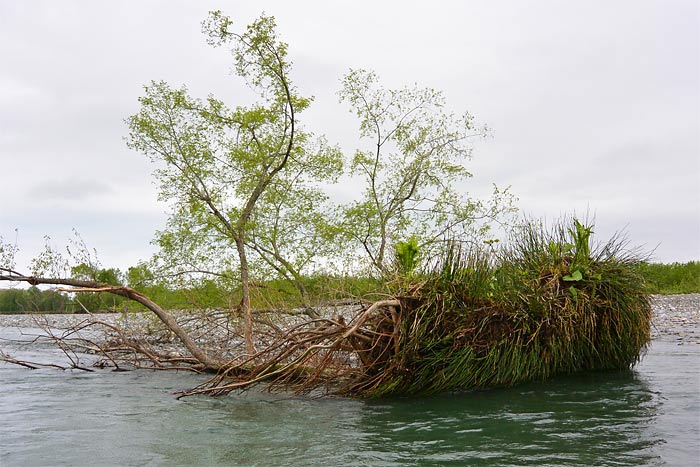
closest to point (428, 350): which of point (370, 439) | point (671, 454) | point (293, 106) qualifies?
point (370, 439)

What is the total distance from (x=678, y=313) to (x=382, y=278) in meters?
18.1

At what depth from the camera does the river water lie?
6.98 m

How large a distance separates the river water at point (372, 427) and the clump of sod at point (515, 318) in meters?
0.32

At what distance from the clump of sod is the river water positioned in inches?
12.7

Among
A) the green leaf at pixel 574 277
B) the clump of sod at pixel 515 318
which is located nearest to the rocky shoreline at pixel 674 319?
the clump of sod at pixel 515 318

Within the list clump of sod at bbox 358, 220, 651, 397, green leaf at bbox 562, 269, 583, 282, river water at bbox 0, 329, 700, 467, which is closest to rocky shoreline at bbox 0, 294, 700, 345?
clump of sod at bbox 358, 220, 651, 397

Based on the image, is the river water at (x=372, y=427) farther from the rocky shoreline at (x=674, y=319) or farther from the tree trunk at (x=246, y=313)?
the rocky shoreline at (x=674, y=319)

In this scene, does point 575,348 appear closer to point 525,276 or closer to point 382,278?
point 525,276

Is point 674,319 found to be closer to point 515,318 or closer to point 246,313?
point 515,318

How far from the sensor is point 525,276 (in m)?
11.6

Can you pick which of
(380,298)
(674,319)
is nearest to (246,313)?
(380,298)

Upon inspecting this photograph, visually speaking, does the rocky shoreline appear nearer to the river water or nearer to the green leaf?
the green leaf

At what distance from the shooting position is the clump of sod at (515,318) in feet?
33.0

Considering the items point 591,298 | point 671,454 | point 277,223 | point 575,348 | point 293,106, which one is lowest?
point 671,454
